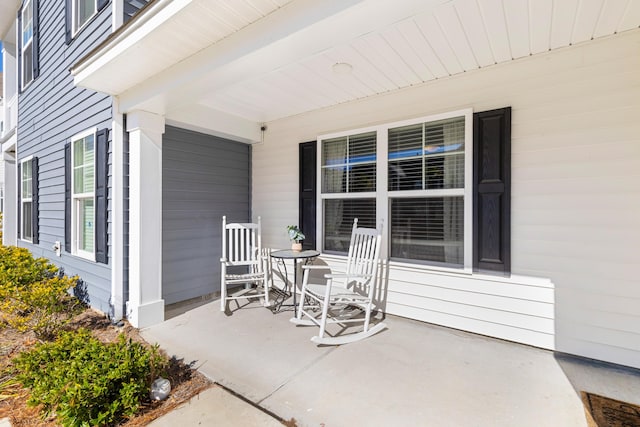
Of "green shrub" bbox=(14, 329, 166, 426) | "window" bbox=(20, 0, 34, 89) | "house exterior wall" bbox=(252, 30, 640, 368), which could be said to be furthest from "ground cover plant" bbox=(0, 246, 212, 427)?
"window" bbox=(20, 0, 34, 89)

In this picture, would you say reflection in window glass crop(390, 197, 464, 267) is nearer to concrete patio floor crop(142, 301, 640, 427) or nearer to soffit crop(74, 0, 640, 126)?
concrete patio floor crop(142, 301, 640, 427)

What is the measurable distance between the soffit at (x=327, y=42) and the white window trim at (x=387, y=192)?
420 mm

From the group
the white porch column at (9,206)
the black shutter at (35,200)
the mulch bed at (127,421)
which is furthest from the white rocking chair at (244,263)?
the white porch column at (9,206)

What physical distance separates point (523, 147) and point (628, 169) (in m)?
0.71

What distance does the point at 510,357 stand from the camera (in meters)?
2.49

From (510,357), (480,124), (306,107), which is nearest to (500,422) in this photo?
(510,357)

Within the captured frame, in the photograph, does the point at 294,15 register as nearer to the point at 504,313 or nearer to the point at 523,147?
the point at 523,147

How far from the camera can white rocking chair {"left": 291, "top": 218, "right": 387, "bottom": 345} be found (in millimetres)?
2814

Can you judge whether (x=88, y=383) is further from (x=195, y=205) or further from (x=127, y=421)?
(x=195, y=205)

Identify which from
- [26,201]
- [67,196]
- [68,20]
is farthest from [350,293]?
[26,201]

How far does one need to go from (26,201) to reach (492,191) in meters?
8.28

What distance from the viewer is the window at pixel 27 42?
5688mm

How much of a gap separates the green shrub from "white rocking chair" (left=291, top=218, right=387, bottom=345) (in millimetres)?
1389

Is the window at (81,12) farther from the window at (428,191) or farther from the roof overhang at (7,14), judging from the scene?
the window at (428,191)
